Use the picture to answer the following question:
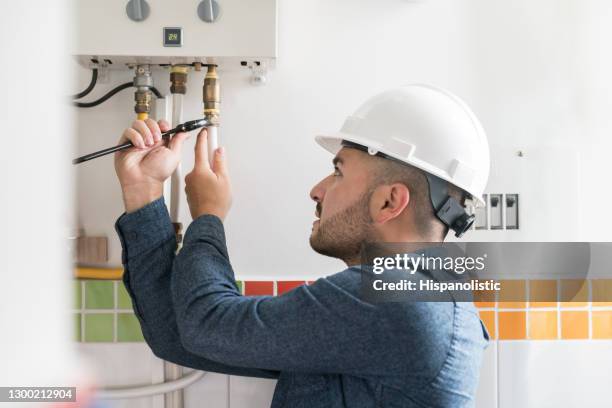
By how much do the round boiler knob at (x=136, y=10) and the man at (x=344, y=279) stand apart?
0.69 feet

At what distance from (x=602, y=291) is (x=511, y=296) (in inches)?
9.3

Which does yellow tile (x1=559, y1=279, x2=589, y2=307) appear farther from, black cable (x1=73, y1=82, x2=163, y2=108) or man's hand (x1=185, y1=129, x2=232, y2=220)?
black cable (x1=73, y1=82, x2=163, y2=108)

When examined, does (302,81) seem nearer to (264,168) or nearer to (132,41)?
(264,168)

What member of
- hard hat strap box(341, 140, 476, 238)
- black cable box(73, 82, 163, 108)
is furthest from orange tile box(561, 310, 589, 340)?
black cable box(73, 82, 163, 108)

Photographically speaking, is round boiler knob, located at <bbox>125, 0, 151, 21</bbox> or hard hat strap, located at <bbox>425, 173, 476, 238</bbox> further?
round boiler knob, located at <bbox>125, 0, 151, 21</bbox>

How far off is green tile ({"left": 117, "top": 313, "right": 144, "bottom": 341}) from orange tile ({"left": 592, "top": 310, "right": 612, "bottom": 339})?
1059 millimetres

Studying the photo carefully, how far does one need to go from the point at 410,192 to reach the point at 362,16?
0.54 meters

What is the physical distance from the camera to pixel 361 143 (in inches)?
A: 38.7

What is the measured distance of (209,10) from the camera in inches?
42.8

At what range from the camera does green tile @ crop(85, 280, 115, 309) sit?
1.24m

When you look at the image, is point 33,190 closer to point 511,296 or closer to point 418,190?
point 418,190

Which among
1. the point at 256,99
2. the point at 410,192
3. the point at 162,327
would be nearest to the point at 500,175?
the point at 410,192

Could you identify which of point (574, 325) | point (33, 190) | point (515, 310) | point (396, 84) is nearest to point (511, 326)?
point (515, 310)

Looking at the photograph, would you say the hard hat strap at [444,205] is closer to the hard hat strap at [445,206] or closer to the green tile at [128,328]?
the hard hat strap at [445,206]
